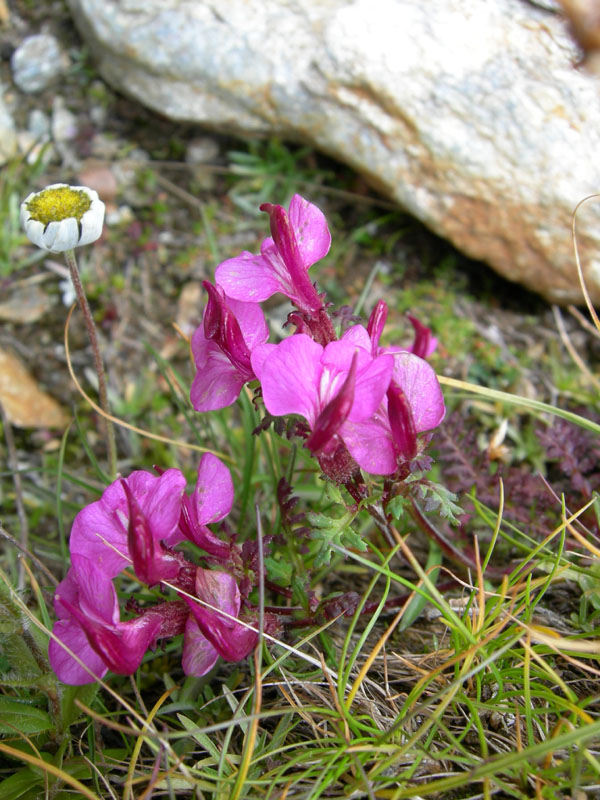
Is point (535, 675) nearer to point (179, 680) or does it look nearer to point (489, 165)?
point (179, 680)

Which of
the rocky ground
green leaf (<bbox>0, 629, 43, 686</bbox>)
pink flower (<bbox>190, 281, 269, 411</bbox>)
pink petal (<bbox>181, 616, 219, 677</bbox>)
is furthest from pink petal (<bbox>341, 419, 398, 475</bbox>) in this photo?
the rocky ground

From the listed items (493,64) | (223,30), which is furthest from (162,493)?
(223,30)

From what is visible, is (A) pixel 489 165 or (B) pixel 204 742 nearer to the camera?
(B) pixel 204 742

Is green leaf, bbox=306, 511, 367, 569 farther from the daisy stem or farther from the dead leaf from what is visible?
the dead leaf

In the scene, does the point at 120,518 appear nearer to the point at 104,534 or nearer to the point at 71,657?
the point at 104,534

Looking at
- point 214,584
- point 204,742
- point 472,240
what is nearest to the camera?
point 214,584

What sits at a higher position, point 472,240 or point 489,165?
point 489,165

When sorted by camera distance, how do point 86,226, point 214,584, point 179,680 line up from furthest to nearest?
point 179,680, point 86,226, point 214,584
